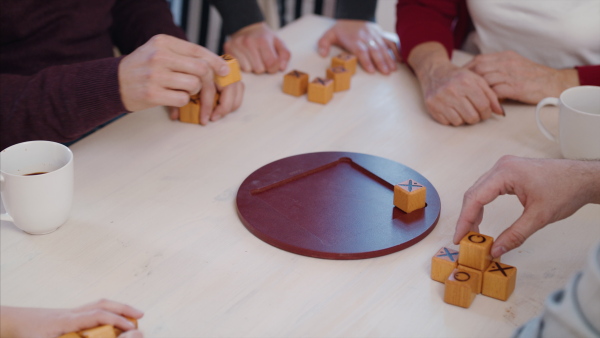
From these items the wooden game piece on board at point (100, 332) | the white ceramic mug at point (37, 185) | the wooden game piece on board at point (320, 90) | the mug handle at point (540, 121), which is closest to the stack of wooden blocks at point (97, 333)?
the wooden game piece on board at point (100, 332)

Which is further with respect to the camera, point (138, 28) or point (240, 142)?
point (138, 28)

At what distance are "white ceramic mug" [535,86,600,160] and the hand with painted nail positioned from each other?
0.18 m

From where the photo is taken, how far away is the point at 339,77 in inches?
55.7

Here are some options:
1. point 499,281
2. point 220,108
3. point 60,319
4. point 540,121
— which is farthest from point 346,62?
point 60,319

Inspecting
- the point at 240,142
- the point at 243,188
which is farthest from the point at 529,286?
the point at 240,142

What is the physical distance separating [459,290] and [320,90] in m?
0.66

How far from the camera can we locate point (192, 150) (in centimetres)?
120

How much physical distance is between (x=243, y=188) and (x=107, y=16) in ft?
2.45

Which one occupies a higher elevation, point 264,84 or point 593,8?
point 593,8

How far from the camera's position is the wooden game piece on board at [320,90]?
1.36m

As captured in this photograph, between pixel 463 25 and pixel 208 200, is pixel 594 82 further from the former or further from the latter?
pixel 208 200

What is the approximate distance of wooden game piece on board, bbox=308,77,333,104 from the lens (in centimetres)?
136

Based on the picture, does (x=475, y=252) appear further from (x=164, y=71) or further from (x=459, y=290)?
(x=164, y=71)

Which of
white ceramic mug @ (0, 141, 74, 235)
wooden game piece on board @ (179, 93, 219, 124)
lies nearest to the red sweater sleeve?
wooden game piece on board @ (179, 93, 219, 124)
